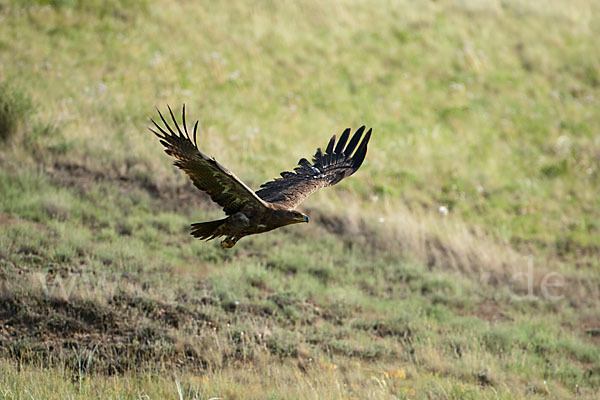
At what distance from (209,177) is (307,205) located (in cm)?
653

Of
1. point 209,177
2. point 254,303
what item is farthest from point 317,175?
point 254,303

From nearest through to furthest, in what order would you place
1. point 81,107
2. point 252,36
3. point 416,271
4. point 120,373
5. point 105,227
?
point 120,373, point 105,227, point 416,271, point 81,107, point 252,36

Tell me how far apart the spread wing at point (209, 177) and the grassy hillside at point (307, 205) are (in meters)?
2.01

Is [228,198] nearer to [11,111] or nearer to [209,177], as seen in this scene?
[209,177]

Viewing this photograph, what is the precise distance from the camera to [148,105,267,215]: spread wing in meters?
5.10

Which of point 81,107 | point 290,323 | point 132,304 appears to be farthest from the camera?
point 81,107

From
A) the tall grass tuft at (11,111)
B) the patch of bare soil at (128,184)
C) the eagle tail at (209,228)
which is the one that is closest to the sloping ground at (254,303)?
the patch of bare soil at (128,184)

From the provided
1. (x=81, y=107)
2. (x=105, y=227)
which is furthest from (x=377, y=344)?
(x=81, y=107)

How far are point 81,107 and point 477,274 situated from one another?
7.50 metres

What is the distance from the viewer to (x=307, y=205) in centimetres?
1190

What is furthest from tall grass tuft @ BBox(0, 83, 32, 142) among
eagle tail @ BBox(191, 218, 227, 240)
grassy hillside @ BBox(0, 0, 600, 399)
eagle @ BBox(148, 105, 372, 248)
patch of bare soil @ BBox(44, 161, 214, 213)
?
eagle tail @ BBox(191, 218, 227, 240)

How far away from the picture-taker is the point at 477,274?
1136 cm

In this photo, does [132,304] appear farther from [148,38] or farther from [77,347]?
[148,38]

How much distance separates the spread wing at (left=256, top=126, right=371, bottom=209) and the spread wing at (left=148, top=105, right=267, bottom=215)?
792mm
